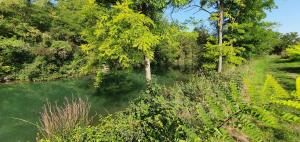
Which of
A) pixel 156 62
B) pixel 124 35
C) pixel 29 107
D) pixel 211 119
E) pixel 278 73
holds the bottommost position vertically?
pixel 29 107

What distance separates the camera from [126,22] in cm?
1527

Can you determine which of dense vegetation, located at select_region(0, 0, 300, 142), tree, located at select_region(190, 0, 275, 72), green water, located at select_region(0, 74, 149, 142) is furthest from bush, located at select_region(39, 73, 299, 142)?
tree, located at select_region(190, 0, 275, 72)

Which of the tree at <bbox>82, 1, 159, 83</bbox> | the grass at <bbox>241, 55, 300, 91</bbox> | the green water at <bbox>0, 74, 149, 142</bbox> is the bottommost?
the green water at <bbox>0, 74, 149, 142</bbox>

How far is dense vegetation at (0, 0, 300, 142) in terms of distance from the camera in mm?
1608

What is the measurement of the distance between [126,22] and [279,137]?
943 cm

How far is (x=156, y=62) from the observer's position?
1131 inches

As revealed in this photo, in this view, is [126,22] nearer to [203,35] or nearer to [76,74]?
[203,35]

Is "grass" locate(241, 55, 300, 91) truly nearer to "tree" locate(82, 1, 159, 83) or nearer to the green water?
"tree" locate(82, 1, 159, 83)

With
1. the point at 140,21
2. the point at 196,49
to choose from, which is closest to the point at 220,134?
the point at 140,21

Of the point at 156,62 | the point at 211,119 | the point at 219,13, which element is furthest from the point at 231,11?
the point at 211,119

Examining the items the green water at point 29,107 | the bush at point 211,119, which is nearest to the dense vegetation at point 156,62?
the bush at point 211,119

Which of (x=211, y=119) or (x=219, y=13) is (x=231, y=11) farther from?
(x=211, y=119)

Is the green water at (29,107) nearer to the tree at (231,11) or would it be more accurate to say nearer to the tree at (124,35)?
the tree at (124,35)

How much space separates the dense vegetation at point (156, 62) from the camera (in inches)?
63.3
